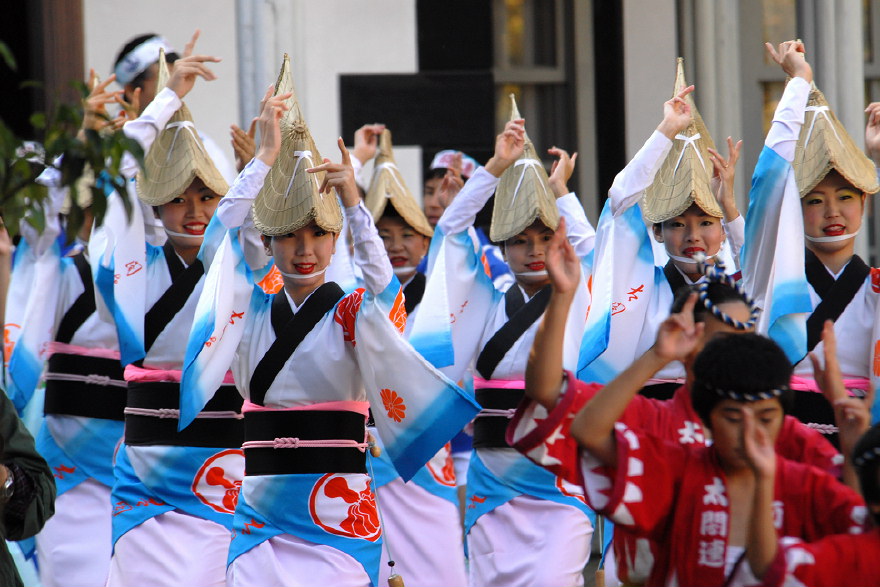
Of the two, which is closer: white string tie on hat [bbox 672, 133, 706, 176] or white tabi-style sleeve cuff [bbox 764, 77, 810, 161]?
white tabi-style sleeve cuff [bbox 764, 77, 810, 161]

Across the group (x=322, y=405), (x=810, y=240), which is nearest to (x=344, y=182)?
(x=322, y=405)

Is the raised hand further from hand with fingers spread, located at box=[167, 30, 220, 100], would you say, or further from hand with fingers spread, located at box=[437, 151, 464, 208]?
hand with fingers spread, located at box=[437, 151, 464, 208]

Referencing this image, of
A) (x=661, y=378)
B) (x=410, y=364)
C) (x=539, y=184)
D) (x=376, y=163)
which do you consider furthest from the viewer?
(x=376, y=163)

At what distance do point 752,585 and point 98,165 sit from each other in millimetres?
1554

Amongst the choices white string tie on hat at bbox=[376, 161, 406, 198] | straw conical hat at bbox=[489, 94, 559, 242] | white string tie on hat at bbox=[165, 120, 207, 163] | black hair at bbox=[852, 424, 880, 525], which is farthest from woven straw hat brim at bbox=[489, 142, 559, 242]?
black hair at bbox=[852, 424, 880, 525]

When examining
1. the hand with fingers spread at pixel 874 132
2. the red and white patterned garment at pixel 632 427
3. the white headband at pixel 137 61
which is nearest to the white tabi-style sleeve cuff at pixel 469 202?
the hand with fingers spread at pixel 874 132

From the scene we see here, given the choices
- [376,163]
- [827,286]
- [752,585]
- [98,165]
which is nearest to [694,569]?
[752,585]

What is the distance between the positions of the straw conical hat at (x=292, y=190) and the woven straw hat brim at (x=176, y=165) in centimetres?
58

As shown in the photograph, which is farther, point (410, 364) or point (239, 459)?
point (239, 459)

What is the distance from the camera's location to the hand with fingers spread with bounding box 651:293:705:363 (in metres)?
3.00

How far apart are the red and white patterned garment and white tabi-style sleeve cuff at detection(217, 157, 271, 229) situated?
6.49 feet

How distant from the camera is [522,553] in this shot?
17.7 feet

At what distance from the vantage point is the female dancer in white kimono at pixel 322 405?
14.9ft

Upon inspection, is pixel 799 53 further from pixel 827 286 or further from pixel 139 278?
pixel 139 278
